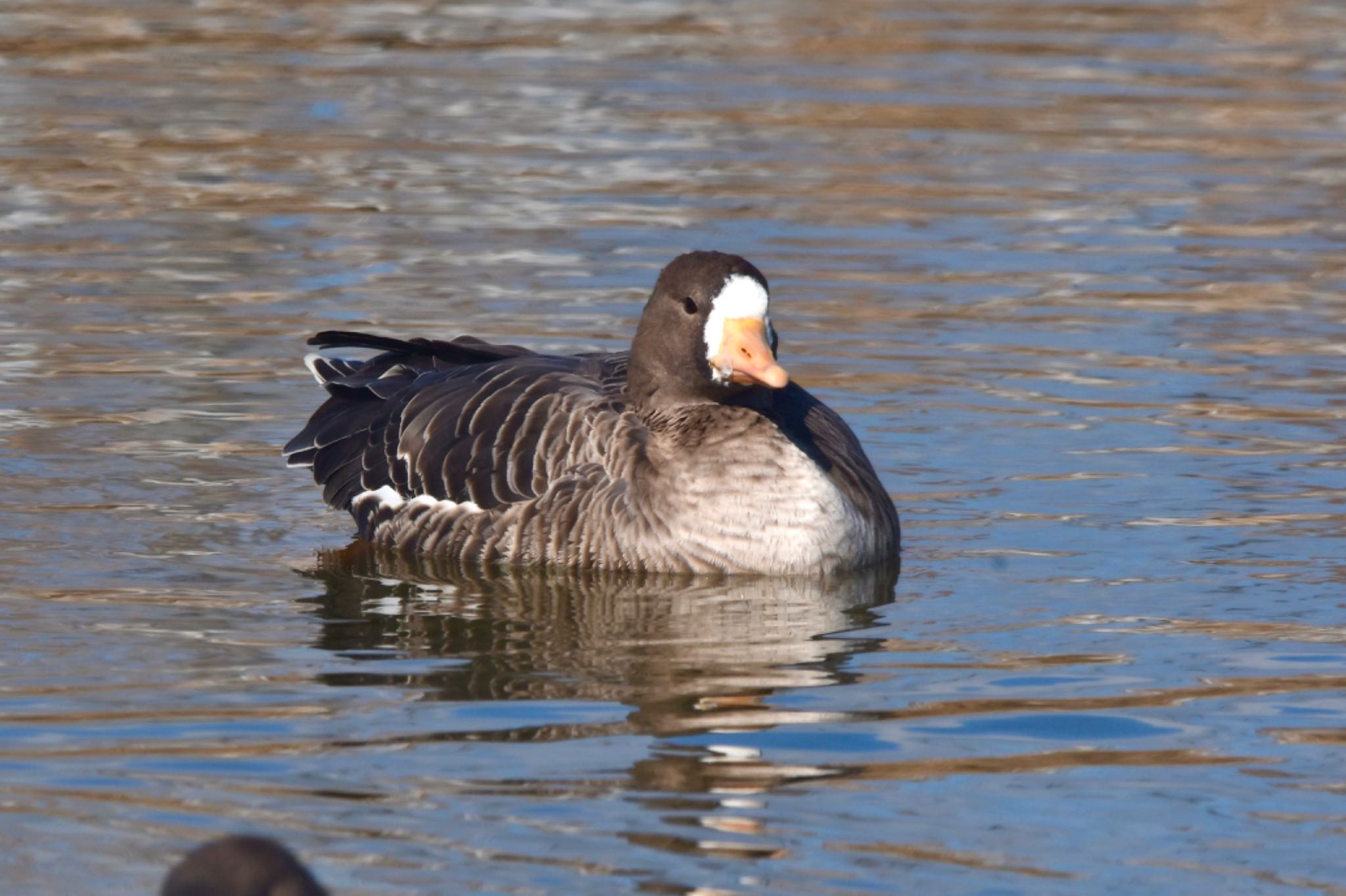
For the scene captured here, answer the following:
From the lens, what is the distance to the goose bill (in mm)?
9680

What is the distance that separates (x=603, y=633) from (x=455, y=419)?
175cm

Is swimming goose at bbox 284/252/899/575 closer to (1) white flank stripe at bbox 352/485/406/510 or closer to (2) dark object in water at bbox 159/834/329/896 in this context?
(1) white flank stripe at bbox 352/485/406/510

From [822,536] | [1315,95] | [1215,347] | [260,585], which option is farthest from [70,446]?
[1315,95]

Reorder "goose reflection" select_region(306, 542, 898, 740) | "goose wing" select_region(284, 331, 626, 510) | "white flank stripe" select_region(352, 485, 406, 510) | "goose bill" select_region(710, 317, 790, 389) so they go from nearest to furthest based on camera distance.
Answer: "goose reflection" select_region(306, 542, 898, 740) < "goose bill" select_region(710, 317, 790, 389) < "goose wing" select_region(284, 331, 626, 510) < "white flank stripe" select_region(352, 485, 406, 510)

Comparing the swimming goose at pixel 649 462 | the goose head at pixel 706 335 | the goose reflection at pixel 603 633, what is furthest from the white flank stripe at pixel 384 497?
the goose head at pixel 706 335

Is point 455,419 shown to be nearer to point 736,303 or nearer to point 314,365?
point 314,365

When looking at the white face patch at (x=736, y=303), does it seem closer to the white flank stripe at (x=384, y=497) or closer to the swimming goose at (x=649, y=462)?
the swimming goose at (x=649, y=462)

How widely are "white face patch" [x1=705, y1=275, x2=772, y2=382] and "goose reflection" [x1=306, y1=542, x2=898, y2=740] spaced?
1075 mm

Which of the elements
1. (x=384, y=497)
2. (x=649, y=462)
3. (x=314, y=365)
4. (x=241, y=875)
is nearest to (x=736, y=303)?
(x=649, y=462)

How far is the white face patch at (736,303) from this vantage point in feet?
31.9

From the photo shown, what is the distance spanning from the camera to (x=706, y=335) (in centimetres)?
983

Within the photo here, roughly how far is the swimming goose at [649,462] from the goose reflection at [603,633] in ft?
0.43

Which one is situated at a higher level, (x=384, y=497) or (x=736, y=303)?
(x=736, y=303)

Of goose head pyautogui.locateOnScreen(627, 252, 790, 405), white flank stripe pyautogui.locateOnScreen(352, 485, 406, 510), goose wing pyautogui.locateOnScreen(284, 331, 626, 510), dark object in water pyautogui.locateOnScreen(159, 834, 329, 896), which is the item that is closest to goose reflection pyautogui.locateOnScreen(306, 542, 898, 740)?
white flank stripe pyautogui.locateOnScreen(352, 485, 406, 510)
